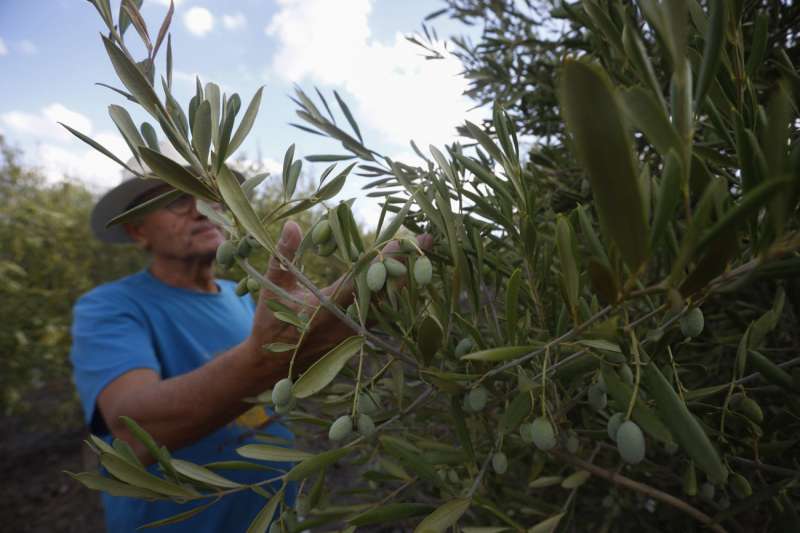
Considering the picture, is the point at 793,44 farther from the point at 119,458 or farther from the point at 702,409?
the point at 119,458

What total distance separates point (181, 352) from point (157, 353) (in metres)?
0.09

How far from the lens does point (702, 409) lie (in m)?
0.54

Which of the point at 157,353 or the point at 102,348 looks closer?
the point at 102,348

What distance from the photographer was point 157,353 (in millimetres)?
1673

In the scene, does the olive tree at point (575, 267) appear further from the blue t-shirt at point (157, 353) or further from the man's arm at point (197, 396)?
the blue t-shirt at point (157, 353)

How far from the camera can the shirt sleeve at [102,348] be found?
4.46 feet

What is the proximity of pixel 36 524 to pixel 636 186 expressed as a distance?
475cm

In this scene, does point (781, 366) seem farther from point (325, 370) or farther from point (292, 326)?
point (292, 326)

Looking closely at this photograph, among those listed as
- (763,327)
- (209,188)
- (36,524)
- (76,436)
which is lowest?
(36,524)

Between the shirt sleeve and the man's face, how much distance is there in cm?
35

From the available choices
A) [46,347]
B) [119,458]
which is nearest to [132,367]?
[119,458]

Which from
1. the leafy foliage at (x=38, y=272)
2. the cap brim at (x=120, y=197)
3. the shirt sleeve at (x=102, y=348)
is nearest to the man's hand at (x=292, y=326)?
the shirt sleeve at (x=102, y=348)

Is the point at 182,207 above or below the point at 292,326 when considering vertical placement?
above

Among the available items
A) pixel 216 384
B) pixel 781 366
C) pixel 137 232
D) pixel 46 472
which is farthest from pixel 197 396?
pixel 46 472
